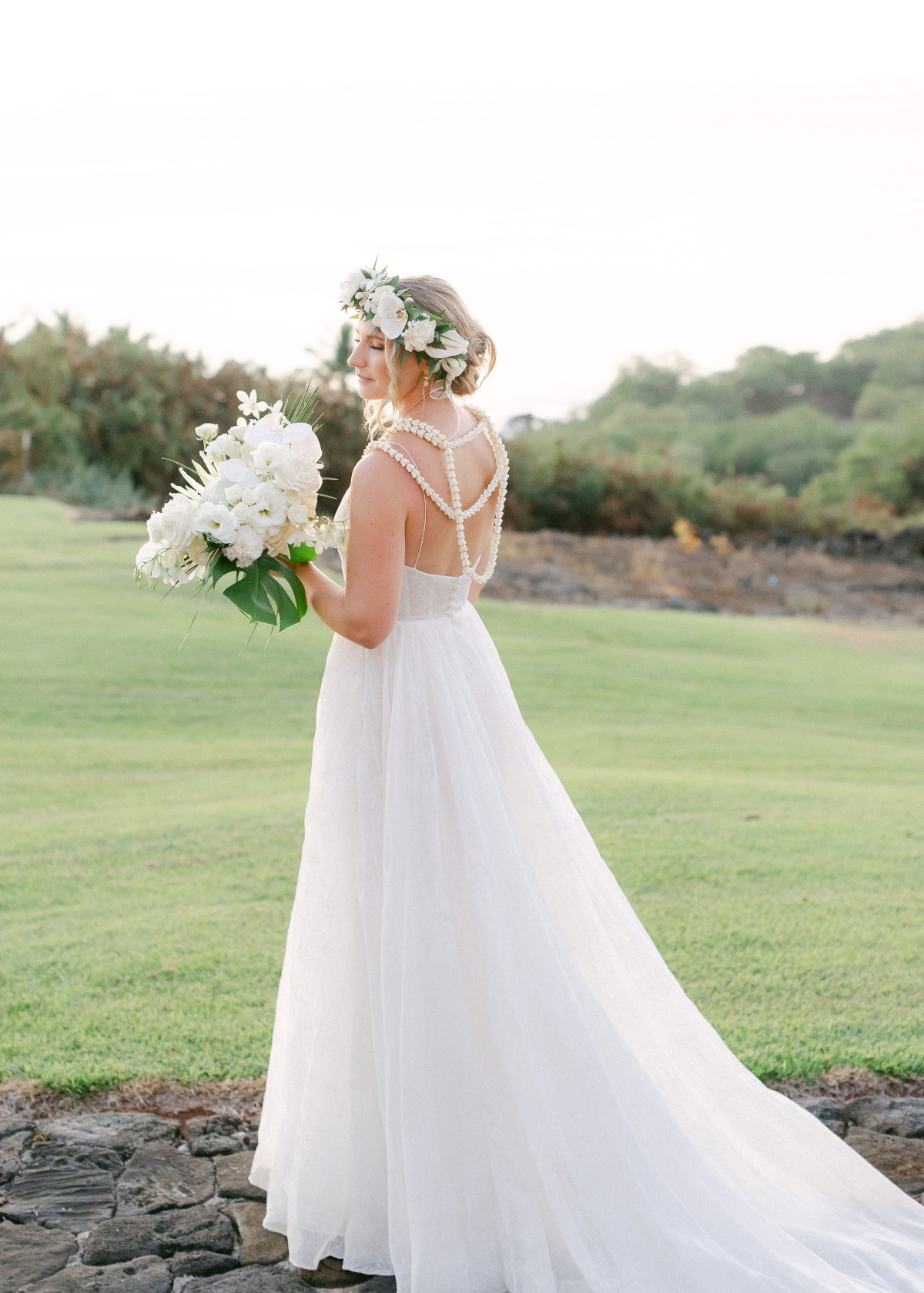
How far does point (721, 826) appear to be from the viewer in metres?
6.64

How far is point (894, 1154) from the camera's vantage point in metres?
3.35

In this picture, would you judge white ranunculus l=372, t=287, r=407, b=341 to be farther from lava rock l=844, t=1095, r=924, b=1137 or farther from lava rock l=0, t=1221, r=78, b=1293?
lava rock l=844, t=1095, r=924, b=1137

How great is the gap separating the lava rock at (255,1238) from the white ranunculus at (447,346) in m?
2.12

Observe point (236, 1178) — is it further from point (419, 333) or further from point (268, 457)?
point (419, 333)

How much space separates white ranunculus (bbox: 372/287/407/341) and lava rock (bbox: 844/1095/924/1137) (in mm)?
2615

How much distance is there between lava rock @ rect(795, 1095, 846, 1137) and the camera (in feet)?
11.6

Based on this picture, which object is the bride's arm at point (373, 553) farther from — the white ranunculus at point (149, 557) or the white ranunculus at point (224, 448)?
the white ranunculus at point (149, 557)

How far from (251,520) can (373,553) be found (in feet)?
0.92

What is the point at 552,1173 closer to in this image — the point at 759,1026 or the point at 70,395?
the point at 759,1026

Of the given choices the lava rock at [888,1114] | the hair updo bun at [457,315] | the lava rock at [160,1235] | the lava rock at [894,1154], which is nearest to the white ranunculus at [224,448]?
the hair updo bun at [457,315]

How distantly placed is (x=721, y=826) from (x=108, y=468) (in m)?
15.4

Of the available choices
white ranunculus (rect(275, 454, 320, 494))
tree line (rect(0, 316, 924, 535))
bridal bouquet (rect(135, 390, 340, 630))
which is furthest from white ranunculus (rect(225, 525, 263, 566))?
tree line (rect(0, 316, 924, 535))

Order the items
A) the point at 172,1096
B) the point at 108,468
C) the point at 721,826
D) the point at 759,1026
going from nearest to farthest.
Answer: the point at 172,1096, the point at 759,1026, the point at 721,826, the point at 108,468

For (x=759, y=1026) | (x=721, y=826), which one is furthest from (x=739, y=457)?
(x=759, y=1026)
